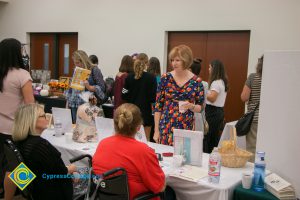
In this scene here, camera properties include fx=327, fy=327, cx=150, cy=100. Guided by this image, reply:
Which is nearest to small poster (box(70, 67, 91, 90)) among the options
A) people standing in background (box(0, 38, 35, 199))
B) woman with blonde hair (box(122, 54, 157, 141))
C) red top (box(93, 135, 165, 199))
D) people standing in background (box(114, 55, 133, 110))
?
woman with blonde hair (box(122, 54, 157, 141))

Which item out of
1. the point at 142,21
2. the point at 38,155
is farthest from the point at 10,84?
the point at 142,21

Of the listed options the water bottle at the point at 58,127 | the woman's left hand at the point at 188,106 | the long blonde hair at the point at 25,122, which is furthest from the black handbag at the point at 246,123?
the long blonde hair at the point at 25,122

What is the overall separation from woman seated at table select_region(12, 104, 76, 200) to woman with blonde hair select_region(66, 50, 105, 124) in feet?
5.58

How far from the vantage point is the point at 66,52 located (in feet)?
25.4

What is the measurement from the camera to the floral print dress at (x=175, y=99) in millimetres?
2564

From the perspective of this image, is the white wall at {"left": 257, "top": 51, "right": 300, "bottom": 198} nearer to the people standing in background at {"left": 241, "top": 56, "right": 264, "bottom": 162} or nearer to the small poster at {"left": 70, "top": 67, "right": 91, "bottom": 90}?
the people standing in background at {"left": 241, "top": 56, "right": 264, "bottom": 162}

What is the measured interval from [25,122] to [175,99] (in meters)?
1.18

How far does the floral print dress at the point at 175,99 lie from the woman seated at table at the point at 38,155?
99 cm

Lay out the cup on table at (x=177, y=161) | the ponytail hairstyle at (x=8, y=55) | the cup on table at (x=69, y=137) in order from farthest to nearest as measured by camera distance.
Answer: the cup on table at (x=69, y=137), the ponytail hairstyle at (x=8, y=55), the cup on table at (x=177, y=161)

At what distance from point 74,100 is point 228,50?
2752mm

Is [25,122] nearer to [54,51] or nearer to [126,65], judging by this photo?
[126,65]

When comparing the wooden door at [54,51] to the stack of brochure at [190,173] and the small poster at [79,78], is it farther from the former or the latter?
the stack of brochure at [190,173]

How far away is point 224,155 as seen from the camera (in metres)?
2.17

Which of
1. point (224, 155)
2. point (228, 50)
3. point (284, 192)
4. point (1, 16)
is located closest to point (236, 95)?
point (228, 50)
